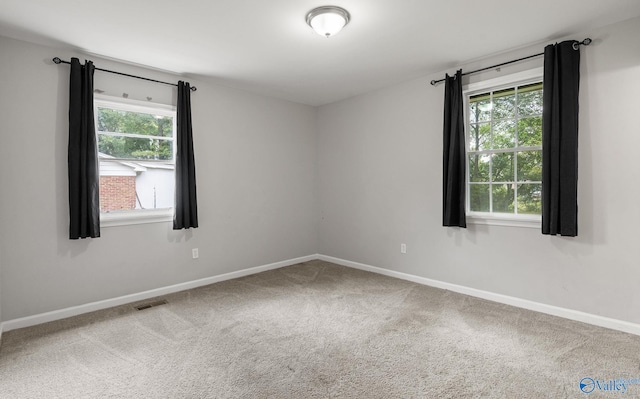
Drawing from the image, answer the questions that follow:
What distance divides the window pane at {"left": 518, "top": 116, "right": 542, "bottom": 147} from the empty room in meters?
0.02

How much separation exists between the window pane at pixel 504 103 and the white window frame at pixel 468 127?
0.06m

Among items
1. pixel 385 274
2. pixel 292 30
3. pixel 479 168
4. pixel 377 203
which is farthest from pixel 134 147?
pixel 479 168

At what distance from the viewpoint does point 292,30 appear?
9.38ft

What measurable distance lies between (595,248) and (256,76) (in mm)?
3856

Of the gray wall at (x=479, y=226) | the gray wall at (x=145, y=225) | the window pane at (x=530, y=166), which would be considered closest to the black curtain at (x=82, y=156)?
the gray wall at (x=145, y=225)

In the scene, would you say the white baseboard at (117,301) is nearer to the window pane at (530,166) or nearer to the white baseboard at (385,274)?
the white baseboard at (385,274)

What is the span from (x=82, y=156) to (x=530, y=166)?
171 inches

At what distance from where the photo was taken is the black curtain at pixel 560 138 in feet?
9.46

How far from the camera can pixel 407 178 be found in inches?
167

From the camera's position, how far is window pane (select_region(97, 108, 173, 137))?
3469 mm

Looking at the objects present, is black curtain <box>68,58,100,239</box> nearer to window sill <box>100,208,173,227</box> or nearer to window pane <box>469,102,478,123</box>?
window sill <box>100,208,173,227</box>

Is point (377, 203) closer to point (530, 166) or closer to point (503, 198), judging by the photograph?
point (503, 198)

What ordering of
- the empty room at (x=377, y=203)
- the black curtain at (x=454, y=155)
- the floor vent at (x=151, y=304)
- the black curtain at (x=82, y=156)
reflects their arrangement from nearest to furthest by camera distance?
the empty room at (x=377, y=203) → the black curtain at (x=82, y=156) → the floor vent at (x=151, y=304) → the black curtain at (x=454, y=155)

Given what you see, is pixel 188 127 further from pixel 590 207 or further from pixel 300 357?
pixel 590 207
